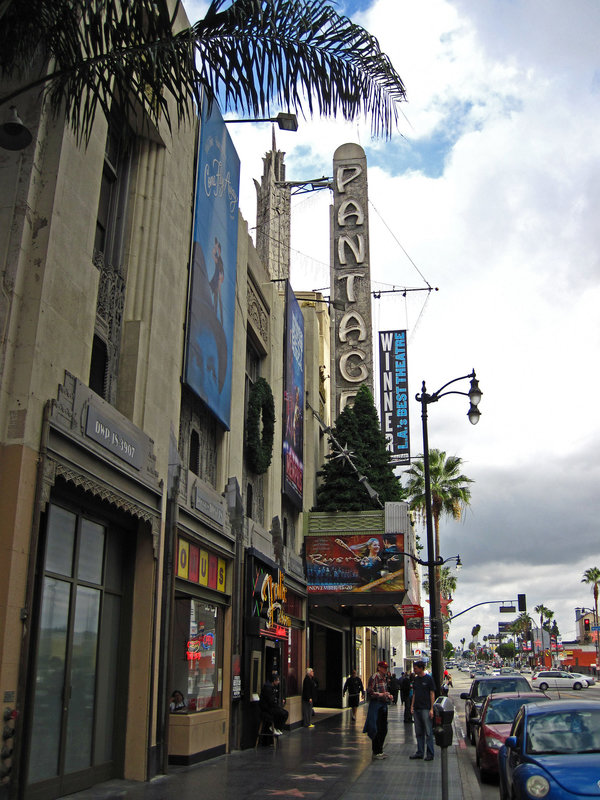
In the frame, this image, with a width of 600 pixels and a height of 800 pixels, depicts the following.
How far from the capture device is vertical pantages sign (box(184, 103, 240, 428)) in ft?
53.1

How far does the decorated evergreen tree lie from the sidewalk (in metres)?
13.2

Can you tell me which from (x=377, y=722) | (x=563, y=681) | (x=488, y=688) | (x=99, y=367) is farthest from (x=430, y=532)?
(x=563, y=681)

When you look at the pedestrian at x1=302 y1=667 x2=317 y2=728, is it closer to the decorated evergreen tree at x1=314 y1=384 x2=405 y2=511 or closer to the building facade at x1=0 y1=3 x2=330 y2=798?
the building facade at x1=0 y1=3 x2=330 y2=798

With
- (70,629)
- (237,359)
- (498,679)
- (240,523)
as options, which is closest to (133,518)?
(70,629)

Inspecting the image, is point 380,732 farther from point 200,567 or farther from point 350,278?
point 350,278

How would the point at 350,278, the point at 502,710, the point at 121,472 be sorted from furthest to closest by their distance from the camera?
the point at 350,278 < the point at 502,710 < the point at 121,472

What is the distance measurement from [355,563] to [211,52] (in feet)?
71.4

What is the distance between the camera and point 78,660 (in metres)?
11.0

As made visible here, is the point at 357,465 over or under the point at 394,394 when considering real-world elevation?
under

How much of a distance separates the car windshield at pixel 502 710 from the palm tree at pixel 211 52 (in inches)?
442

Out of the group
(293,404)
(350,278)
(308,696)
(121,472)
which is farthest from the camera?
(350,278)

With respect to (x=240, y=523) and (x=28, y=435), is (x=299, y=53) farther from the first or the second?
(x=240, y=523)

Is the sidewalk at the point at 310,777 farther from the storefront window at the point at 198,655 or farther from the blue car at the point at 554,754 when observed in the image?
the blue car at the point at 554,754

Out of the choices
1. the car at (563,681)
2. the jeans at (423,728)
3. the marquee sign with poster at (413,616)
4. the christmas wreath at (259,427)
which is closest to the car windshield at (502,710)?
the jeans at (423,728)
